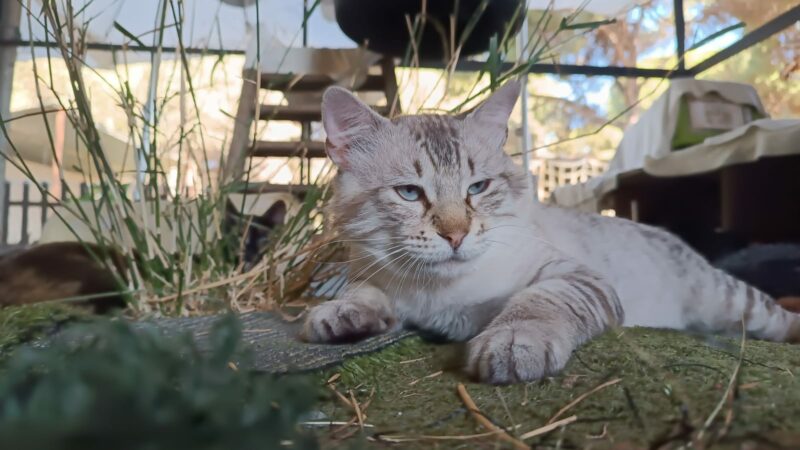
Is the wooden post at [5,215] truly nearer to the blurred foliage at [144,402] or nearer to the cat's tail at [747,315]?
the cat's tail at [747,315]

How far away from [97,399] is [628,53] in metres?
5.21

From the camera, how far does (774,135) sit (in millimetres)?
2506

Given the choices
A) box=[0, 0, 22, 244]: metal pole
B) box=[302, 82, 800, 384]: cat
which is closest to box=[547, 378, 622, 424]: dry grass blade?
box=[302, 82, 800, 384]: cat

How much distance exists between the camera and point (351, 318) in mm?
1113

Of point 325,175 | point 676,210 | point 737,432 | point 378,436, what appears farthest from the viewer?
point 676,210

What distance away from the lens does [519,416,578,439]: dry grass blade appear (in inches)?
23.6

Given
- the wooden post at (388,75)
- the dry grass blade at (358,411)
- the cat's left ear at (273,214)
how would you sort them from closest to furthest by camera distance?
the dry grass blade at (358,411) → the cat's left ear at (273,214) → the wooden post at (388,75)

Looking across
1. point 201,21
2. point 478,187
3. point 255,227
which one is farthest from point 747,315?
point 201,21

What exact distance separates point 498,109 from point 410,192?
284mm

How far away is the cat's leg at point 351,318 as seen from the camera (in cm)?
107

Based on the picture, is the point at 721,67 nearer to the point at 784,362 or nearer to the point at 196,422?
the point at 784,362

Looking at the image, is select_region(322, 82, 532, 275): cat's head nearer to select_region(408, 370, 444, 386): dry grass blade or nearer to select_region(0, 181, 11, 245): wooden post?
select_region(408, 370, 444, 386): dry grass blade

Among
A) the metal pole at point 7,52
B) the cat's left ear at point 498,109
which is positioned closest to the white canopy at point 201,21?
the metal pole at point 7,52

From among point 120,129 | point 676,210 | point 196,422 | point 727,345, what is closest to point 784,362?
point 727,345
